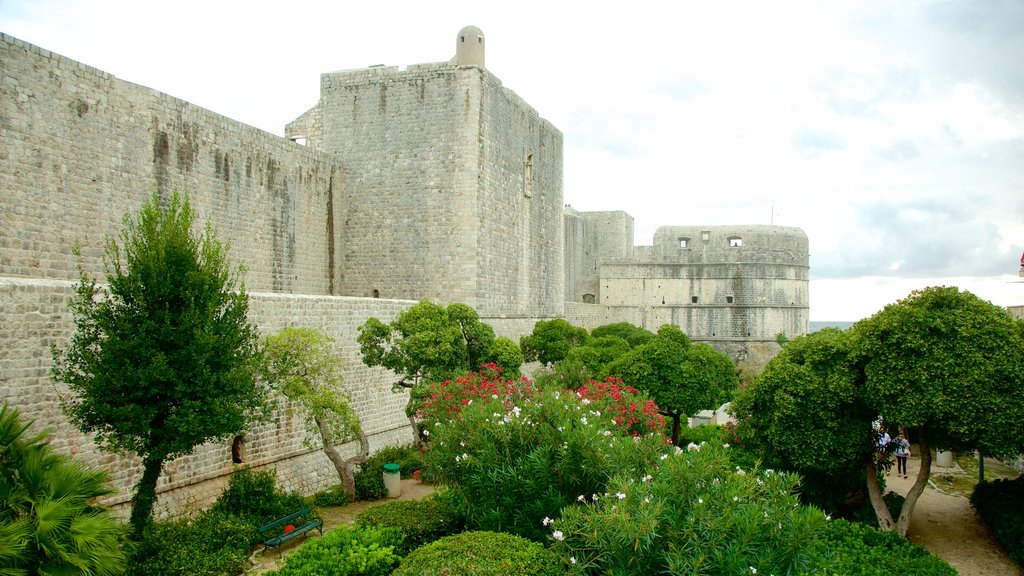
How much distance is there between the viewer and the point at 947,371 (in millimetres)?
8953

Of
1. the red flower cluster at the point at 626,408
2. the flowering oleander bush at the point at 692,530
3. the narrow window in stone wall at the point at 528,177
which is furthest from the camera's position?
the narrow window in stone wall at the point at 528,177

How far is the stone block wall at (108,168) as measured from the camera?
9523 mm

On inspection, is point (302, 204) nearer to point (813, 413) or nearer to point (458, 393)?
point (458, 393)

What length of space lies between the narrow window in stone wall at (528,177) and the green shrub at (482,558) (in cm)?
1438

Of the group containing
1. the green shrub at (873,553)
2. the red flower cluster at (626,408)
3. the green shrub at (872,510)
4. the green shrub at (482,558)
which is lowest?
the green shrub at (872,510)

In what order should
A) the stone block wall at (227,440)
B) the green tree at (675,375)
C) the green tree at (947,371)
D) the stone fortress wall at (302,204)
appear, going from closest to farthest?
the stone block wall at (227,440), the green tree at (947,371), the stone fortress wall at (302,204), the green tree at (675,375)

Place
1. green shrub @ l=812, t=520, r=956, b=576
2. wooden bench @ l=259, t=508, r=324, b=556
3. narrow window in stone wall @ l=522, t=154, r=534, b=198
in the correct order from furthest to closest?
narrow window in stone wall @ l=522, t=154, r=534, b=198
wooden bench @ l=259, t=508, r=324, b=556
green shrub @ l=812, t=520, r=956, b=576

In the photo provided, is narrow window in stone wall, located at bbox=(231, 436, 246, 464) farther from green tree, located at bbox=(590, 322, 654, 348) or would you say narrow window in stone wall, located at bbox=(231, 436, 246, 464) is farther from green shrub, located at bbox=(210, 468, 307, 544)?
green tree, located at bbox=(590, 322, 654, 348)

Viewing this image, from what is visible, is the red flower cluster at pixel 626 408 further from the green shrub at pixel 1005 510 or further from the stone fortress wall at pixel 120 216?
the green shrub at pixel 1005 510

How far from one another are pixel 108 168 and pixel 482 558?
904cm

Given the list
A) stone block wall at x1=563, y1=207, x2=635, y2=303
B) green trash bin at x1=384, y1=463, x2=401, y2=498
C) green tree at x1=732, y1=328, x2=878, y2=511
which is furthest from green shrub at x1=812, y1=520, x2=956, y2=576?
stone block wall at x1=563, y1=207, x2=635, y2=303

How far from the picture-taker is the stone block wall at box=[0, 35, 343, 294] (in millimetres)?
9523

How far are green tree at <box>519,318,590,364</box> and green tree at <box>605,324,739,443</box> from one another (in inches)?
117

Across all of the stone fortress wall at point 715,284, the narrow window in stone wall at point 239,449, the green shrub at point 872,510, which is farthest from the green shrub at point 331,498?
the stone fortress wall at point 715,284
